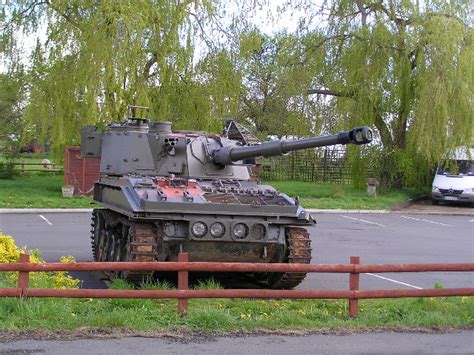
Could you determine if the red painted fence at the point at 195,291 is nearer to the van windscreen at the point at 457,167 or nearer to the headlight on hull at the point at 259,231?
the headlight on hull at the point at 259,231

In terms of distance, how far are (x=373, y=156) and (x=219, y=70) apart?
313 inches

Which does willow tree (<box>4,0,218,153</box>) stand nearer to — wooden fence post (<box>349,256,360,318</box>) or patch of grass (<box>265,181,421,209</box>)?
patch of grass (<box>265,181,421,209</box>)

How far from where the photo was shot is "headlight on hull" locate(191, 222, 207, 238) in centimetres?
998

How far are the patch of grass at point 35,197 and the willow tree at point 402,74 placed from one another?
9.91 m

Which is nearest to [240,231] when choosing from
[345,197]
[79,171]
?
[79,171]

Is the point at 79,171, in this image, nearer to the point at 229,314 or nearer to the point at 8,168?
the point at 8,168

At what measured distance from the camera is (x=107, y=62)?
2206cm

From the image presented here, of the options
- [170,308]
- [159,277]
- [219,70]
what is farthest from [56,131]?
[170,308]

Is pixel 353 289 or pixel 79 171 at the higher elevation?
pixel 79 171

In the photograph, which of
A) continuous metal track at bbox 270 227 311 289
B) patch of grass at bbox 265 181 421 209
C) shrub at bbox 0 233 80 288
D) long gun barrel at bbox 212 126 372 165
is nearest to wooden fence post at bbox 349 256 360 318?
long gun barrel at bbox 212 126 372 165

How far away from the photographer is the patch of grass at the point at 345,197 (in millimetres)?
26581

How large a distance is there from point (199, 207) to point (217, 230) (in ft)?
1.24

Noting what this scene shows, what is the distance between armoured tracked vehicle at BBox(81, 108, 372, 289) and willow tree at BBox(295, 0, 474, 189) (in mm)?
15422

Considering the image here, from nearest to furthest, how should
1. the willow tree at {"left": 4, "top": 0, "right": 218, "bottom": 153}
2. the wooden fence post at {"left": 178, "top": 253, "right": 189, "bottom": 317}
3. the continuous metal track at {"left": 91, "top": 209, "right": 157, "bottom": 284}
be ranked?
1. the wooden fence post at {"left": 178, "top": 253, "right": 189, "bottom": 317}
2. the continuous metal track at {"left": 91, "top": 209, "right": 157, "bottom": 284}
3. the willow tree at {"left": 4, "top": 0, "right": 218, "bottom": 153}
